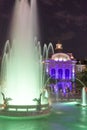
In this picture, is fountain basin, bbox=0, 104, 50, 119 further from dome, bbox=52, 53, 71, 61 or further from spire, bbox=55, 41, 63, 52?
spire, bbox=55, 41, 63, 52

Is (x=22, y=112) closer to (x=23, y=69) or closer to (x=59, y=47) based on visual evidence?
(x=23, y=69)

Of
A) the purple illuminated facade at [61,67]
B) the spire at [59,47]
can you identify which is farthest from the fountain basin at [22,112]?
the spire at [59,47]

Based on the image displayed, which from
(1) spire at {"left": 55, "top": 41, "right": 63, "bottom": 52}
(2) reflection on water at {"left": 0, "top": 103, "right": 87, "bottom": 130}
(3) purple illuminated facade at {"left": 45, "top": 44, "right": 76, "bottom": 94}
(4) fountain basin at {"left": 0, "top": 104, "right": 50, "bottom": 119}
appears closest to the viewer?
(2) reflection on water at {"left": 0, "top": 103, "right": 87, "bottom": 130}

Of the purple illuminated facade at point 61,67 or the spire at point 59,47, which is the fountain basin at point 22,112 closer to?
the purple illuminated facade at point 61,67

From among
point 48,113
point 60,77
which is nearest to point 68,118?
point 48,113

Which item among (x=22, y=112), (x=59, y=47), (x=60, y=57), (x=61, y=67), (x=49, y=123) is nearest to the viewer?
(x=49, y=123)

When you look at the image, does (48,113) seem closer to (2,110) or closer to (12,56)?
(2,110)

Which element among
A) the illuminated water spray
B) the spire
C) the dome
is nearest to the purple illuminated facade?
the dome

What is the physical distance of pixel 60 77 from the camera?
373 feet

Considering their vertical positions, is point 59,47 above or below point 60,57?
above

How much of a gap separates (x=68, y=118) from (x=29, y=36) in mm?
7916

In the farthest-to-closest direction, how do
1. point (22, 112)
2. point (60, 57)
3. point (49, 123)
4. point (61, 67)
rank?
point (60, 57), point (61, 67), point (22, 112), point (49, 123)

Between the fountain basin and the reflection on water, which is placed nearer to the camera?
the reflection on water

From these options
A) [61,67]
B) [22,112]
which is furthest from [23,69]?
[61,67]
